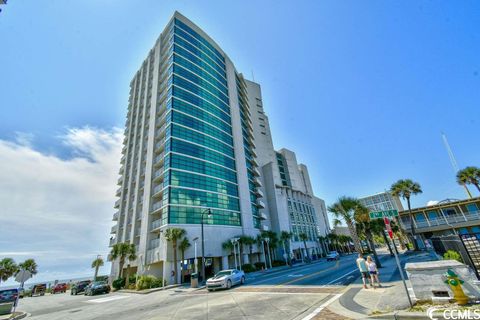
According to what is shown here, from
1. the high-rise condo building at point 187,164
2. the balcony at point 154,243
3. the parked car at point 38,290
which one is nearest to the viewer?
the balcony at point 154,243

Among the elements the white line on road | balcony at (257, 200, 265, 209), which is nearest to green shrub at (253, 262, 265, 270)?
balcony at (257, 200, 265, 209)

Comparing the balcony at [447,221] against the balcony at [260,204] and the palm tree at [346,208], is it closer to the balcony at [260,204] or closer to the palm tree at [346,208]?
the palm tree at [346,208]

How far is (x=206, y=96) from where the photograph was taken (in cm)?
4856

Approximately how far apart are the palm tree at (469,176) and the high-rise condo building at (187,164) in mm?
37769

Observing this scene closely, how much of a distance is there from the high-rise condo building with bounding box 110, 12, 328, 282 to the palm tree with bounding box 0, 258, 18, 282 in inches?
921

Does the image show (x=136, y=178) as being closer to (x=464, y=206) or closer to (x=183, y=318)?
(x=183, y=318)

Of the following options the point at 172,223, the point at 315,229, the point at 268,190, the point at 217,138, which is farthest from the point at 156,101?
the point at 315,229

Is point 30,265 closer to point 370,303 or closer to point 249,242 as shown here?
point 249,242

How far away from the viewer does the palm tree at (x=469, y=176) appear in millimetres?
38281

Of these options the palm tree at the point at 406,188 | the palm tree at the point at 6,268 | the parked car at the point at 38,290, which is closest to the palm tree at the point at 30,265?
the palm tree at the point at 6,268

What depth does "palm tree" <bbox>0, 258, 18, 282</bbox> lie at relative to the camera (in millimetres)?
45906

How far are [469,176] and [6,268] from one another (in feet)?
308

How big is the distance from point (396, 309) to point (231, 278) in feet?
45.8

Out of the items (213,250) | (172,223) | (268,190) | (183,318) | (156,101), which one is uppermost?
(156,101)
